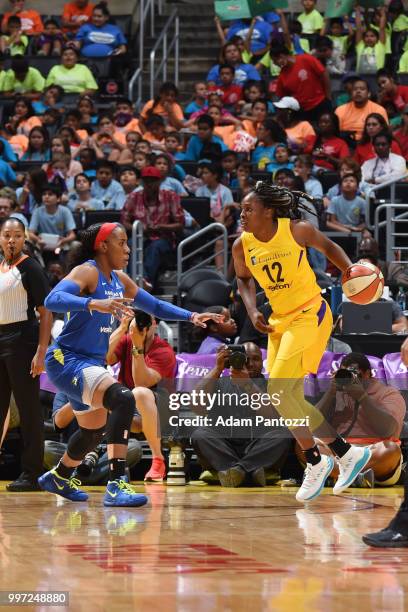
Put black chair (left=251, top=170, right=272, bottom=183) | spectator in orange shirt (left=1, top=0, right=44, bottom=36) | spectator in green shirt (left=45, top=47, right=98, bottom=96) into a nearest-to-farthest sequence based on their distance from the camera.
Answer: black chair (left=251, top=170, right=272, bottom=183) < spectator in green shirt (left=45, top=47, right=98, bottom=96) < spectator in orange shirt (left=1, top=0, right=44, bottom=36)

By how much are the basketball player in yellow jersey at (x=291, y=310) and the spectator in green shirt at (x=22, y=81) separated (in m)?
11.2

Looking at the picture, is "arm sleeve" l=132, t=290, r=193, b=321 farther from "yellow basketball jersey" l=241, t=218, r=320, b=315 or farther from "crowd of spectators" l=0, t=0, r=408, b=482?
"crowd of spectators" l=0, t=0, r=408, b=482

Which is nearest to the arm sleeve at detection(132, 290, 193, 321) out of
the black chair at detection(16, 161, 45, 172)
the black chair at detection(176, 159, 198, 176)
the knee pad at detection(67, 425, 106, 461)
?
the knee pad at detection(67, 425, 106, 461)

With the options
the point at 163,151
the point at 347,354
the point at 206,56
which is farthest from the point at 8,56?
the point at 347,354

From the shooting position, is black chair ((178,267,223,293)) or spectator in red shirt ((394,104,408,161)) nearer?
black chair ((178,267,223,293))

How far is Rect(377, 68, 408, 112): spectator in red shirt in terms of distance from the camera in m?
16.7

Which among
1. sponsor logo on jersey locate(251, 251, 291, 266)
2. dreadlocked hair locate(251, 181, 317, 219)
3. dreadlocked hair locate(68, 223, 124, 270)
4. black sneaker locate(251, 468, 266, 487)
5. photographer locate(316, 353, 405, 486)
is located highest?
dreadlocked hair locate(251, 181, 317, 219)

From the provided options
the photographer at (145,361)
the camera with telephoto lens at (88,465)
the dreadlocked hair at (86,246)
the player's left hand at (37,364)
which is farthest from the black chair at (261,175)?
the dreadlocked hair at (86,246)

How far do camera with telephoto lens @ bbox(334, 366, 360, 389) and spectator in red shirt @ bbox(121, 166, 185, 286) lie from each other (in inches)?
155

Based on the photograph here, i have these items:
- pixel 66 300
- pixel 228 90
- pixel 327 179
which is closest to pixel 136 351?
pixel 66 300

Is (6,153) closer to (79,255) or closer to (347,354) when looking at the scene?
(347,354)

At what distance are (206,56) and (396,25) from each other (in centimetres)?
342

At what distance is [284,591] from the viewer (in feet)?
15.9

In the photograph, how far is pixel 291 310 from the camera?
27.0 ft
